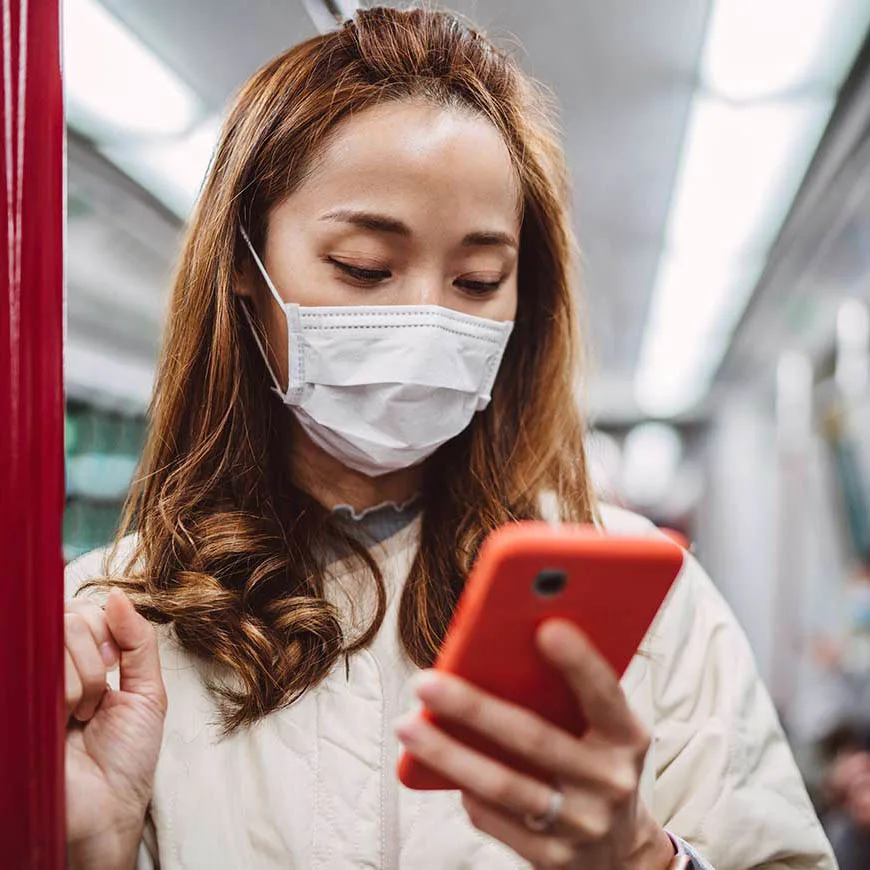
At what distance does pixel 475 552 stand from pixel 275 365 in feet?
1.28

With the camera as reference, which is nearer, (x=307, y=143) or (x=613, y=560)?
(x=613, y=560)

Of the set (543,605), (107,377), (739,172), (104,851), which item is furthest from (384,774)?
(107,377)

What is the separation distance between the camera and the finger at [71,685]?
3.04 feet

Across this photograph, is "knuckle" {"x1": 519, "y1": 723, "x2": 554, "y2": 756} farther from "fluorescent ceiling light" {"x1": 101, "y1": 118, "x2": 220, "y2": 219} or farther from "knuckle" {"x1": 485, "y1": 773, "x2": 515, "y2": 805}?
"fluorescent ceiling light" {"x1": 101, "y1": 118, "x2": 220, "y2": 219}

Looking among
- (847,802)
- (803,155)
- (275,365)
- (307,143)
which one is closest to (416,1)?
(307,143)

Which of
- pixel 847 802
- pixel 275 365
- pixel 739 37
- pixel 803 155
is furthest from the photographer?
pixel 847 802

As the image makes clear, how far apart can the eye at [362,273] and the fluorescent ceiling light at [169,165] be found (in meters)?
0.68

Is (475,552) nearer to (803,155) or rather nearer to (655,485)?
(803,155)

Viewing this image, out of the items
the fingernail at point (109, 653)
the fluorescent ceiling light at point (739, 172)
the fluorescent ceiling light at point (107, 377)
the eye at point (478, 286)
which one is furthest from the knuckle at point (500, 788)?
the fluorescent ceiling light at point (107, 377)

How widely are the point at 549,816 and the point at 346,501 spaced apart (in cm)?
74

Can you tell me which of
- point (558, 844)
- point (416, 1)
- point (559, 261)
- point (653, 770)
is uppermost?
point (416, 1)

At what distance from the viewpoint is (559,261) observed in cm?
153

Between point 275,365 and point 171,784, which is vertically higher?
point 275,365

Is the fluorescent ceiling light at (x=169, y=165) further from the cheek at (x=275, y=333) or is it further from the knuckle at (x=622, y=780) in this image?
the knuckle at (x=622, y=780)
